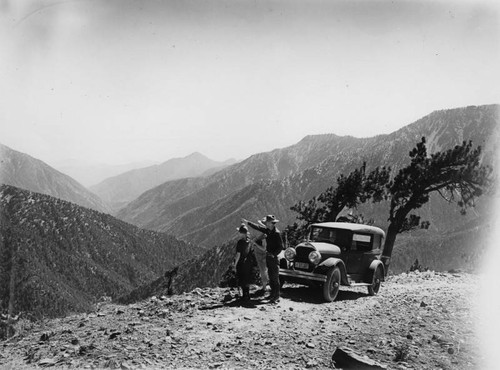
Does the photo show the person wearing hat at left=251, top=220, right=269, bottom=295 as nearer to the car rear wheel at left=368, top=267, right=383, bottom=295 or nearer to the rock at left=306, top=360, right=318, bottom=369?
Result: the car rear wheel at left=368, top=267, right=383, bottom=295

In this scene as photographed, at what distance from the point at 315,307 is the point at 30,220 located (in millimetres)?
153205

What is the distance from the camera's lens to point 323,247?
1371 cm

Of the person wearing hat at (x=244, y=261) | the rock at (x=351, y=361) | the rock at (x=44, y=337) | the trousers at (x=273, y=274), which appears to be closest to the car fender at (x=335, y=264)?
the trousers at (x=273, y=274)

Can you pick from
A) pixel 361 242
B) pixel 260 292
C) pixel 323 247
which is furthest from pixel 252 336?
pixel 361 242

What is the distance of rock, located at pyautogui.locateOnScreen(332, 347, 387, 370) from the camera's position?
25.4ft

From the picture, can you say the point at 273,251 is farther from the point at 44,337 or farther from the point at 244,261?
the point at 44,337

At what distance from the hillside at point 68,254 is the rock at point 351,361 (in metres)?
109

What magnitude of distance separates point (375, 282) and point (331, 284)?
2.74 m

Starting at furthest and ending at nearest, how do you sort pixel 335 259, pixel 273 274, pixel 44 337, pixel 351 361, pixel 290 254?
pixel 290 254 → pixel 335 259 → pixel 273 274 → pixel 44 337 → pixel 351 361

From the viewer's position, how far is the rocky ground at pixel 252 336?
796 centimetres

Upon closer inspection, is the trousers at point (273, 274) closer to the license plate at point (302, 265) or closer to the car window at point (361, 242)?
the license plate at point (302, 265)

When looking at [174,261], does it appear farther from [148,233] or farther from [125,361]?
[125,361]

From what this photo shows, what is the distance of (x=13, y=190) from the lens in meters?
152

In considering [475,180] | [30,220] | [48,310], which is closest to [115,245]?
[30,220]
